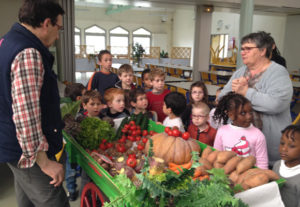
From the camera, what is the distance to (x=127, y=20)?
19281 millimetres

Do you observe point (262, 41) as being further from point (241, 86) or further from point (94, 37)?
point (94, 37)

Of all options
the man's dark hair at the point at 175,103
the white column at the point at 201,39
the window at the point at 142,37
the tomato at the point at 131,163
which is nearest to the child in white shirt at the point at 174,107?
the man's dark hair at the point at 175,103

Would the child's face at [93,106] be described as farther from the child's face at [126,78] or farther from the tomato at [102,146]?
the child's face at [126,78]

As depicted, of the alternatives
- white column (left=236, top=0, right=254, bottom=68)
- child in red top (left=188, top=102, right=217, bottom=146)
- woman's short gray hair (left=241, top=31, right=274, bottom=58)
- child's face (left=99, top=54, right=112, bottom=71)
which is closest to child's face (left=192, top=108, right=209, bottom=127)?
child in red top (left=188, top=102, right=217, bottom=146)

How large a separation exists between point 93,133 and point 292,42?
1166 cm

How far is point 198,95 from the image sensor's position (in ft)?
9.74

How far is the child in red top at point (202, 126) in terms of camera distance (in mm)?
2127

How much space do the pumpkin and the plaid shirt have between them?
29.4 inches

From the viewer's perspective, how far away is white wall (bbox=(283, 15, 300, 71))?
10.7m

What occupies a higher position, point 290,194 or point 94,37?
point 94,37

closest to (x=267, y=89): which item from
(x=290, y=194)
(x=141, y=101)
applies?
(x=290, y=194)

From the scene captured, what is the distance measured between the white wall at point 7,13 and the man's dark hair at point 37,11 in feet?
22.4

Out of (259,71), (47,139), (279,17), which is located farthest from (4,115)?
(279,17)

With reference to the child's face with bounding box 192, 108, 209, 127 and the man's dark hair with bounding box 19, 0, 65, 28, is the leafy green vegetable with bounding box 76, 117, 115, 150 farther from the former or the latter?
the man's dark hair with bounding box 19, 0, 65, 28
